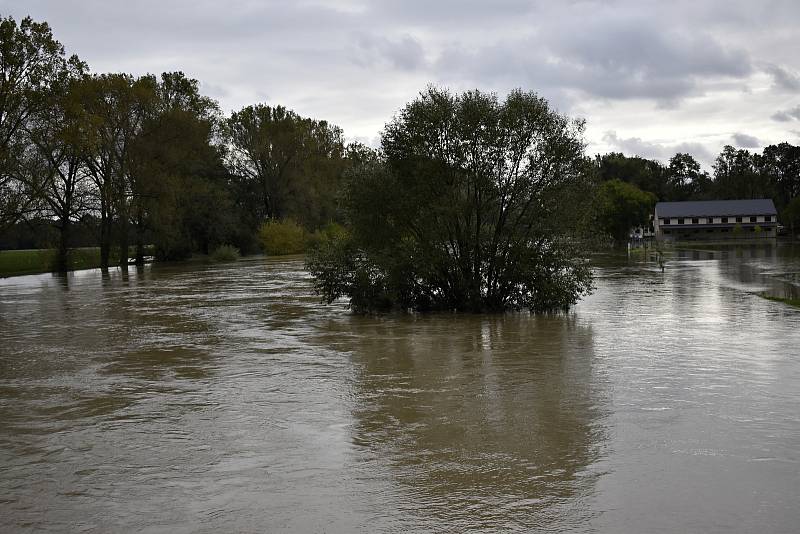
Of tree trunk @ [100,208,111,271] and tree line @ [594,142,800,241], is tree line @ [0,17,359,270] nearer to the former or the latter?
tree trunk @ [100,208,111,271]

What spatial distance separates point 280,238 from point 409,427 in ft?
213

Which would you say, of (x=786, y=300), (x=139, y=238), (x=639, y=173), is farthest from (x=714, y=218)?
(x=786, y=300)

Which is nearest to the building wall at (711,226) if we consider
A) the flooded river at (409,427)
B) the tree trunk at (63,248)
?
the tree trunk at (63,248)

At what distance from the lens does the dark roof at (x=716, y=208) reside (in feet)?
386

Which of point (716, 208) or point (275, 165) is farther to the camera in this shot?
point (716, 208)

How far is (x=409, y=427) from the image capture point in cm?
948

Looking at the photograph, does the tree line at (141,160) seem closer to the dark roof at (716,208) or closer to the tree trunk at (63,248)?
the tree trunk at (63,248)

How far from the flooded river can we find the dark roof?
348ft

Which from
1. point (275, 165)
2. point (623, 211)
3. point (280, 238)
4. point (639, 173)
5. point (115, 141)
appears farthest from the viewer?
point (639, 173)

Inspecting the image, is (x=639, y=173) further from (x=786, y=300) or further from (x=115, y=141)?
(x=786, y=300)

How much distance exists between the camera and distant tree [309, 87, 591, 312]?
69.9ft

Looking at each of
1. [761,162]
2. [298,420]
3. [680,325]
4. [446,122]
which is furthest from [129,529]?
[761,162]

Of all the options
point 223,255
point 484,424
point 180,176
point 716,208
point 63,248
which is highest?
point 180,176

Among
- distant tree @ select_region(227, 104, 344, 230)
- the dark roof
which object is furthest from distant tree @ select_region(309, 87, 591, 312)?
the dark roof
